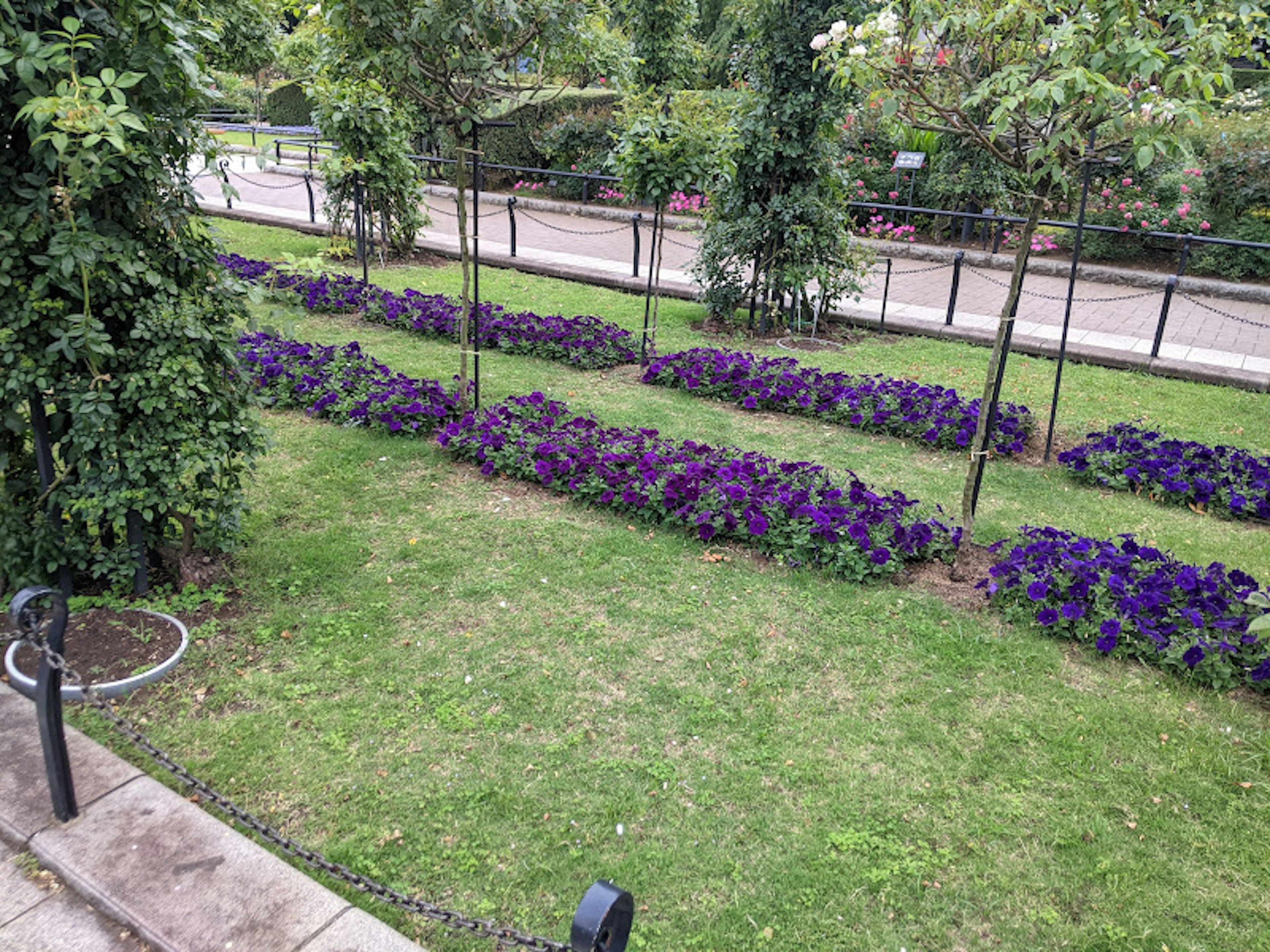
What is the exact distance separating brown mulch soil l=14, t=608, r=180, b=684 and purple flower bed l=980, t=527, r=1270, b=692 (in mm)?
3816

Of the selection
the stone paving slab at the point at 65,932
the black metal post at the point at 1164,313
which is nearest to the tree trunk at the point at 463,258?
the stone paving slab at the point at 65,932

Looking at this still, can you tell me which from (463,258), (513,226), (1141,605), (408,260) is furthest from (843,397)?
(408,260)

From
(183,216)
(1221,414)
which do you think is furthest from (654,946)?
(1221,414)

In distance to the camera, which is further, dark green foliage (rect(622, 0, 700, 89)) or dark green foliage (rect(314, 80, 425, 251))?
dark green foliage (rect(622, 0, 700, 89))

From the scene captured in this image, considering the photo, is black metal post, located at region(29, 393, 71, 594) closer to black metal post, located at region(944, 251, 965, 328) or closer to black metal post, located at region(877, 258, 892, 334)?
black metal post, located at region(877, 258, 892, 334)

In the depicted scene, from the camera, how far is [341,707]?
3.51m

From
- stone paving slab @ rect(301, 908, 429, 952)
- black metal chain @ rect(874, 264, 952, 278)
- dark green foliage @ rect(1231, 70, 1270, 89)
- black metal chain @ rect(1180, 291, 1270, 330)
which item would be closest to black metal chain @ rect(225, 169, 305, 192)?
black metal chain @ rect(874, 264, 952, 278)

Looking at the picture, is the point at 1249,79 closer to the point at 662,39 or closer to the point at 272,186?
the point at 662,39

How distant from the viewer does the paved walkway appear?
9281mm

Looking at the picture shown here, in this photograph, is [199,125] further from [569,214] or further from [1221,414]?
[569,214]

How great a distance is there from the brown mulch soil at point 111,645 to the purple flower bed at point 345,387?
2.41 meters

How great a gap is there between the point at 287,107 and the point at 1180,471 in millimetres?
31065

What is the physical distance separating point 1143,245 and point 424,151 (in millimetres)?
15769

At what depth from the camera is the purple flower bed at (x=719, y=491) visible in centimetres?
470
